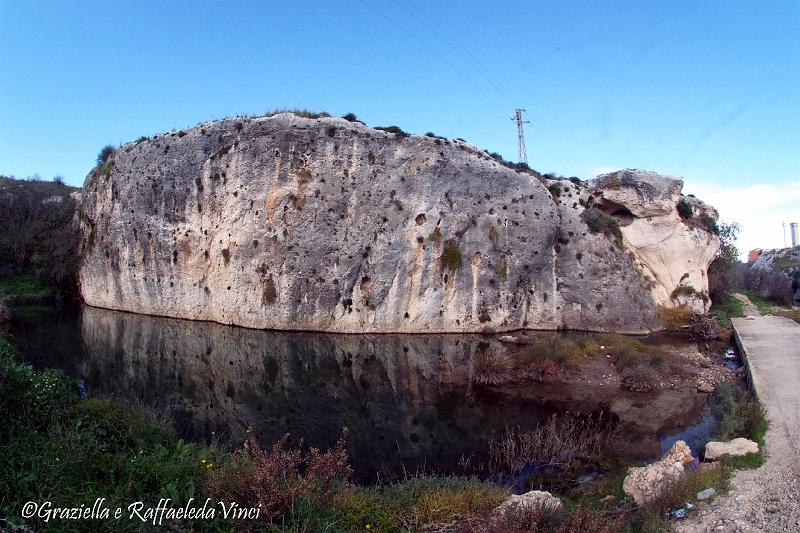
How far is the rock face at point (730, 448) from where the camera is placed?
34.5ft

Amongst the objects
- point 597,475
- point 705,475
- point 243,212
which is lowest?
point 597,475

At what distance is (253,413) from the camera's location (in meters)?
14.4

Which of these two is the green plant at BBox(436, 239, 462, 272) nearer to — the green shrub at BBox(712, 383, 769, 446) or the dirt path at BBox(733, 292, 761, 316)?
the green shrub at BBox(712, 383, 769, 446)

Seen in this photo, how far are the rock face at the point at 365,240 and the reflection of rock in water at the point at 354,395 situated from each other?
3.89m

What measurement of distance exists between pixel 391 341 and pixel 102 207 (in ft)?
77.1

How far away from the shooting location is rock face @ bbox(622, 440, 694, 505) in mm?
8883

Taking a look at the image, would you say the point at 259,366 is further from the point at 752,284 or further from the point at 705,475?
the point at 752,284

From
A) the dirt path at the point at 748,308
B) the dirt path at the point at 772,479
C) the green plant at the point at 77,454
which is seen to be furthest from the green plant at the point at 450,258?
the green plant at the point at 77,454

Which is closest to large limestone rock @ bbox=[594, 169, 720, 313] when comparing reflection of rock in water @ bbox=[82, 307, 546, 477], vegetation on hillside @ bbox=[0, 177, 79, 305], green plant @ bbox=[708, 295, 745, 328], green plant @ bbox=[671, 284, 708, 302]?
green plant @ bbox=[671, 284, 708, 302]

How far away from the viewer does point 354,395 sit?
1680 centimetres

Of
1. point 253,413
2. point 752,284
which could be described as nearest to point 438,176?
point 253,413

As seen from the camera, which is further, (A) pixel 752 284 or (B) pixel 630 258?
(A) pixel 752 284

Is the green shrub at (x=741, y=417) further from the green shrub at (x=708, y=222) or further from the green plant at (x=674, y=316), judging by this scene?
the green shrub at (x=708, y=222)

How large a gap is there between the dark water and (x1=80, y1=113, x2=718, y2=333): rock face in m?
2.91
